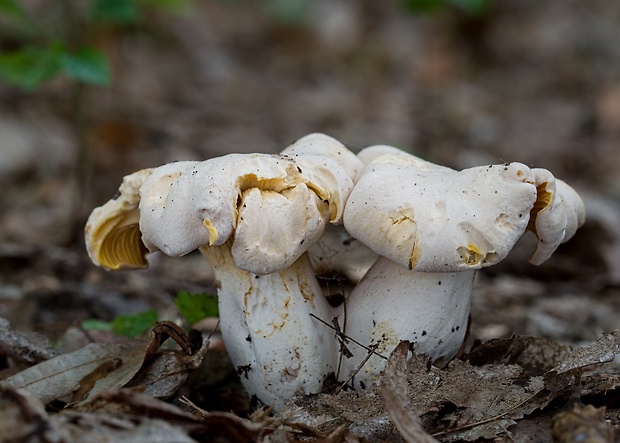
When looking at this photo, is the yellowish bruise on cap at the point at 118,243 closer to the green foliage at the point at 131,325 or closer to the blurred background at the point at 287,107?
the green foliage at the point at 131,325

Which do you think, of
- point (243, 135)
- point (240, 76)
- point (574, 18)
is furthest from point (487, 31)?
point (243, 135)

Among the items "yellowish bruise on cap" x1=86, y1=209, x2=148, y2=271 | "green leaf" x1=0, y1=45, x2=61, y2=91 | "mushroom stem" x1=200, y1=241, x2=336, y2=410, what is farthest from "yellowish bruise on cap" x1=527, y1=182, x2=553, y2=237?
"green leaf" x1=0, y1=45, x2=61, y2=91

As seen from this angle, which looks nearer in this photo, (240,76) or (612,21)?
(240,76)

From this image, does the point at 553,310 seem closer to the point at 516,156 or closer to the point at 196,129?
the point at 516,156

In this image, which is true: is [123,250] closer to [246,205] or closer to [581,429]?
[246,205]

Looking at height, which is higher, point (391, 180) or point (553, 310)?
point (391, 180)

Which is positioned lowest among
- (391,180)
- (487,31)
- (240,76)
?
(240,76)
